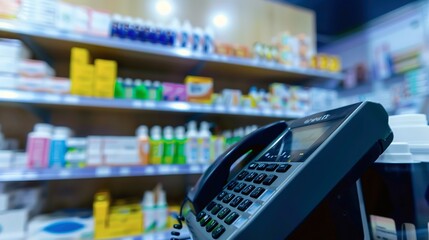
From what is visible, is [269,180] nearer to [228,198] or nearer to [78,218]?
[228,198]

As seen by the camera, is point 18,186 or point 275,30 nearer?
point 18,186

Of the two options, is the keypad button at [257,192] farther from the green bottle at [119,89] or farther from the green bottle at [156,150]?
the green bottle at [119,89]

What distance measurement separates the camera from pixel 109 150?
3.92 ft

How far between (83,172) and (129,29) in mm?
759

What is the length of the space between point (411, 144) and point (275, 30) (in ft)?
6.44

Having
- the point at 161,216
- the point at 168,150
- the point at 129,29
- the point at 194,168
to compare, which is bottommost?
the point at 161,216

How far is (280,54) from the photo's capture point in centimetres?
171

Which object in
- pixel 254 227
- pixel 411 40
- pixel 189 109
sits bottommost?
pixel 254 227

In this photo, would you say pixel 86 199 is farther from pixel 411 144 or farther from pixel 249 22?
pixel 249 22

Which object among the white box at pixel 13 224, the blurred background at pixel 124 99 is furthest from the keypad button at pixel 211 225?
the white box at pixel 13 224

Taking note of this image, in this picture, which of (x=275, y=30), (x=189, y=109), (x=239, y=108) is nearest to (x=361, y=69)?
(x=275, y=30)

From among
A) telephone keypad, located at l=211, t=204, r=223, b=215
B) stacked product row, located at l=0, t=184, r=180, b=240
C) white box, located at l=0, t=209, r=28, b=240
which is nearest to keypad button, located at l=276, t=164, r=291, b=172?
telephone keypad, located at l=211, t=204, r=223, b=215

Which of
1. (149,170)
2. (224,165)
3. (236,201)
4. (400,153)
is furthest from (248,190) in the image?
(149,170)

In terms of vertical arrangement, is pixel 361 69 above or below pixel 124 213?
above
